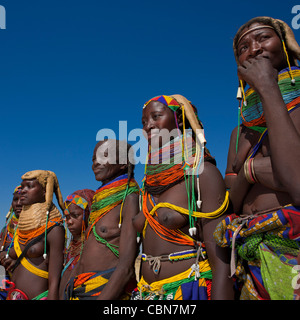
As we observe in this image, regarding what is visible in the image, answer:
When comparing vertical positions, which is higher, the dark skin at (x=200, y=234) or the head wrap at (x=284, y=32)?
the head wrap at (x=284, y=32)

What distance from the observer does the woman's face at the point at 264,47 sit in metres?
2.72

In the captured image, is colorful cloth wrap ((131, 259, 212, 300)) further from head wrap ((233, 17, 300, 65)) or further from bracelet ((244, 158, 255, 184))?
head wrap ((233, 17, 300, 65))

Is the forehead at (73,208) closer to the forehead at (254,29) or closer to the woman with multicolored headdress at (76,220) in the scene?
the woman with multicolored headdress at (76,220)

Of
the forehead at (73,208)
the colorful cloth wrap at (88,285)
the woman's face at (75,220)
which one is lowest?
the colorful cloth wrap at (88,285)

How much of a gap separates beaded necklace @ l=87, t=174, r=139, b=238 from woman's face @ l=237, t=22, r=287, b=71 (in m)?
2.62

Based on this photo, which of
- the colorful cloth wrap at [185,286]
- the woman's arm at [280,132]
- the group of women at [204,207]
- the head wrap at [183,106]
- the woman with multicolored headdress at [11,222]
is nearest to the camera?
the woman's arm at [280,132]

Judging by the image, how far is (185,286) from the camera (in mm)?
2984

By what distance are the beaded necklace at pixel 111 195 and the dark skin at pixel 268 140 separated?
6.41 ft

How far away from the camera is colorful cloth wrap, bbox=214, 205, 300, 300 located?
84.2 inches

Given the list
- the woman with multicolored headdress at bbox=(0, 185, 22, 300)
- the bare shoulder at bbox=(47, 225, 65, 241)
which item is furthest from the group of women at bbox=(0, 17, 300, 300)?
the woman with multicolored headdress at bbox=(0, 185, 22, 300)

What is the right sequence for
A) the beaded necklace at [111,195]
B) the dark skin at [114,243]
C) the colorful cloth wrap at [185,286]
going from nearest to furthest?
the colorful cloth wrap at [185,286] < the dark skin at [114,243] < the beaded necklace at [111,195]

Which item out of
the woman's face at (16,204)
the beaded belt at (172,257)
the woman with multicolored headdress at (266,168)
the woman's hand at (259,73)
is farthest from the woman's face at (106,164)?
the woman's face at (16,204)

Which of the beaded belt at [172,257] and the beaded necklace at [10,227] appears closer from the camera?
the beaded belt at [172,257]

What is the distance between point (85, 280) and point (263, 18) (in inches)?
143
